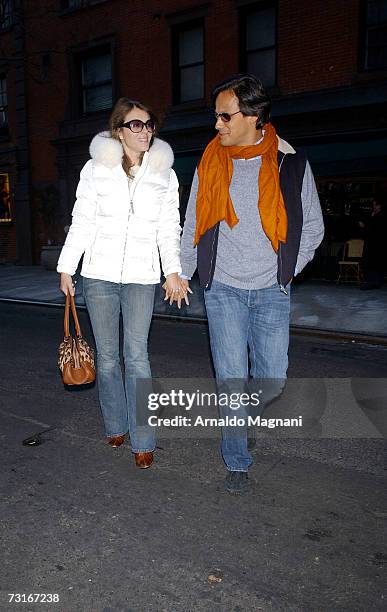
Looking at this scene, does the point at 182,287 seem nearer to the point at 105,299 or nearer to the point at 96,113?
the point at 105,299

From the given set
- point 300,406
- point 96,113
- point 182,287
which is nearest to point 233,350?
point 182,287

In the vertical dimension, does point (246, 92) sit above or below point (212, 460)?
above

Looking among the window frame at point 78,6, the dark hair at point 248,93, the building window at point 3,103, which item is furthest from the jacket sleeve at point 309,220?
the building window at point 3,103

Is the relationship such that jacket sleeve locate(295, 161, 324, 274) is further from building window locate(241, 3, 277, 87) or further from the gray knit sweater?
building window locate(241, 3, 277, 87)

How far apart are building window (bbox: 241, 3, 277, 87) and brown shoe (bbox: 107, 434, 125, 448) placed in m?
11.5

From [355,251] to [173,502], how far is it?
1052 cm

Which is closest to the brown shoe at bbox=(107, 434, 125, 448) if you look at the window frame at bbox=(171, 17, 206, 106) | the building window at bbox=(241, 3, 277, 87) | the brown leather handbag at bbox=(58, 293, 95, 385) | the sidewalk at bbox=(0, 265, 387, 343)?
the brown leather handbag at bbox=(58, 293, 95, 385)

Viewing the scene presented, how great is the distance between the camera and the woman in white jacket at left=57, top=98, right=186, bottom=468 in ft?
10.7

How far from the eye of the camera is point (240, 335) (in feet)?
10.3

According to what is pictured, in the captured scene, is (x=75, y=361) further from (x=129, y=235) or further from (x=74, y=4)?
(x=74, y=4)

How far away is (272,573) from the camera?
2.42 m

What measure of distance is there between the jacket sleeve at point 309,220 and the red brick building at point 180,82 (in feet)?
29.6

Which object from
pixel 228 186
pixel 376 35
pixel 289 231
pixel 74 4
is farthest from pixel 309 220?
pixel 74 4

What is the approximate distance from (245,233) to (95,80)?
1539 centimetres
